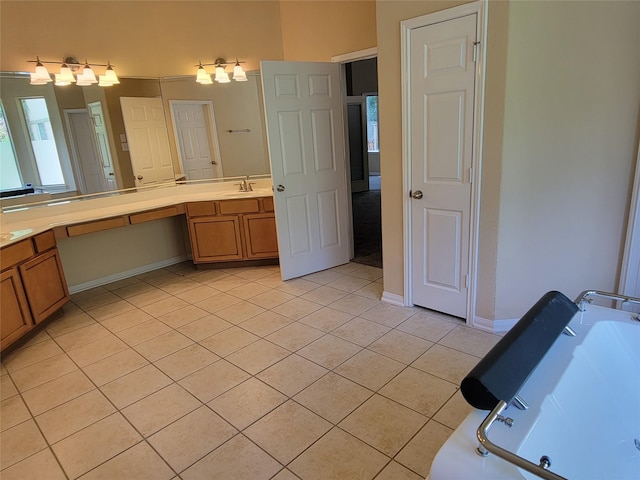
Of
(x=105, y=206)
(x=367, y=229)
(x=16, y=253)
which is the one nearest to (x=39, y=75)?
(x=105, y=206)

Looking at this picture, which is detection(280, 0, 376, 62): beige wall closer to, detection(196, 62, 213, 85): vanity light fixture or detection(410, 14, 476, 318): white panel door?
detection(196, 62, 213, 85): vanity light fixture

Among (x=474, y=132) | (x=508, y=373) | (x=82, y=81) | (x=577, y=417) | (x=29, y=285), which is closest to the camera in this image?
(x=508, y=373)

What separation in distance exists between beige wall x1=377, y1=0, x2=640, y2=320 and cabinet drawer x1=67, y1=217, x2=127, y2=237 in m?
2.69

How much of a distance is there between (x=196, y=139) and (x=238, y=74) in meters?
0.83

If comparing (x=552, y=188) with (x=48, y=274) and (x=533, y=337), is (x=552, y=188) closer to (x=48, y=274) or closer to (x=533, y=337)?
(x=533, y=337)

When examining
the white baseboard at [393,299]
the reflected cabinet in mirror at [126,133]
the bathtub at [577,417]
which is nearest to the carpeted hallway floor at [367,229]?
the white baseboard at [393,299]

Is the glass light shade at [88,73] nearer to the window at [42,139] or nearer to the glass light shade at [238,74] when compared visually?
the window at [42,139]

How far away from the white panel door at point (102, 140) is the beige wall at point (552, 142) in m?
2.75

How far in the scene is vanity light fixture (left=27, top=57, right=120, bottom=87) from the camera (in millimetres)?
3412

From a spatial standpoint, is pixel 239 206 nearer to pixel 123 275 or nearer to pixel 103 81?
pixel 123 275

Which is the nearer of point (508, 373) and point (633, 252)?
point (508, 373)

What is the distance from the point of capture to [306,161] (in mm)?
3799

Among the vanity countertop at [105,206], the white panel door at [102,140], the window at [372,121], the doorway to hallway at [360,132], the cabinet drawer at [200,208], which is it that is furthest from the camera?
the window at [372,121]

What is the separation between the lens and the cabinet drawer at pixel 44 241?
10.1 feet
